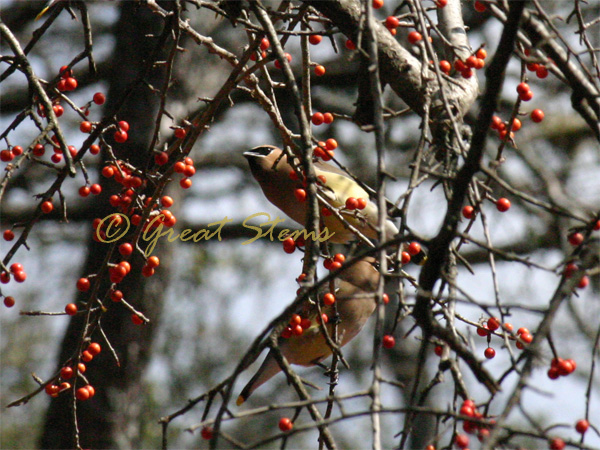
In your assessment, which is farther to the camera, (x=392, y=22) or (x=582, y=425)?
(x=392, y=22)

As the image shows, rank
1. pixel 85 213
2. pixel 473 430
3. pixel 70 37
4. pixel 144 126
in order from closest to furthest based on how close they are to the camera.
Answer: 1. pixel 473 430
2. pixel 144 126
3. pixel 85 213
4. pixel 70 37

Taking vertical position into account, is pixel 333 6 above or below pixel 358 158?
below

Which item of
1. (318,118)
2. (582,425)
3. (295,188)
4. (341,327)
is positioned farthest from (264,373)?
(582,425)

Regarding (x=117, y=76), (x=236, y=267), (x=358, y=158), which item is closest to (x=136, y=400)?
(x=117, y=76)

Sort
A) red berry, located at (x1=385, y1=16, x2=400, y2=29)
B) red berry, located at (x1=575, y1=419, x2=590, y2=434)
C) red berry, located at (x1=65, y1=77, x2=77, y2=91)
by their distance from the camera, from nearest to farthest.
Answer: red berry, located at (x1=575, y1=419, x2=590, y2=434)
red berry, located at (x1=385, y1=16, x2=400, y2=29)
red berry, located at (x1=65, y1=77, x2=77, y2=91)

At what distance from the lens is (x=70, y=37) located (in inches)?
363

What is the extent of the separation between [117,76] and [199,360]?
4.19m

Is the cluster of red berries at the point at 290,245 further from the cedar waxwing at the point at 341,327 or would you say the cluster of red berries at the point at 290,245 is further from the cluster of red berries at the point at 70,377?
the cedar waxwing at the point at 341,327

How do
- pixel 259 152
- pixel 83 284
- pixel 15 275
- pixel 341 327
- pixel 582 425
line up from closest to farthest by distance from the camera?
pixel 582 425, pixel 15 275, pixel 83 284, pixel 341 327, pixel 259 152

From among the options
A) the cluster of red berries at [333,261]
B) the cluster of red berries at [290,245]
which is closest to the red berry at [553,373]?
→ the cluster of red berries at [333,261]

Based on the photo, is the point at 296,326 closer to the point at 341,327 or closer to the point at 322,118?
the point at 322,118

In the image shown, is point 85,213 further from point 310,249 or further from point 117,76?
point 310,249

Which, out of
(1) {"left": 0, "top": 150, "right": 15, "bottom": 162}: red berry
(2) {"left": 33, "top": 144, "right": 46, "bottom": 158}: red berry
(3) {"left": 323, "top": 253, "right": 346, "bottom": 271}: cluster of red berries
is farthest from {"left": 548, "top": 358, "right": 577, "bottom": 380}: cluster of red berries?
(1) {"left": 0, "top": 150, "right": 15, "bottom": 162}: red berry

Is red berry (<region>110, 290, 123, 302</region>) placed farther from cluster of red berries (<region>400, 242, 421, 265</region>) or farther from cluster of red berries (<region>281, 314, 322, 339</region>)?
cluster of red berries (<region>400, 242, 421, 265</region>)
